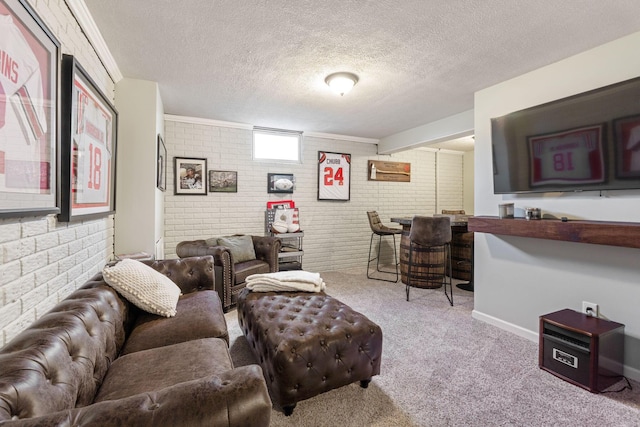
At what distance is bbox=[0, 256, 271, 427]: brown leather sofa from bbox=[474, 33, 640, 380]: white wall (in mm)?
2550

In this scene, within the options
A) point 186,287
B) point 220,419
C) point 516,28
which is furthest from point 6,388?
point 516,28

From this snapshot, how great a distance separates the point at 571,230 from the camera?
209cm

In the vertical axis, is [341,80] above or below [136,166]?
above

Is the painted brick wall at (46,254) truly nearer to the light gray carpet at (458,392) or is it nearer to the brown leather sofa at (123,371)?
the brown leather sofa at (123,371)

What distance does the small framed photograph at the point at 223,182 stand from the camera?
4.20 metres

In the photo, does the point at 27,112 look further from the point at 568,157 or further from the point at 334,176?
the point at 334,176

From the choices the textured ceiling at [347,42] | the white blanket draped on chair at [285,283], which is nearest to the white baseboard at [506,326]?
the white blanket draped on chair at [285,283]

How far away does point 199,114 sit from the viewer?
12.7 ft

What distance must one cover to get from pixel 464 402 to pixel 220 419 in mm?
1605

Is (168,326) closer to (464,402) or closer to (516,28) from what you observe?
(464,402)

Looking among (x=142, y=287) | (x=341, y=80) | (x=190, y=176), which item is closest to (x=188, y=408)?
(x=142, y=287)

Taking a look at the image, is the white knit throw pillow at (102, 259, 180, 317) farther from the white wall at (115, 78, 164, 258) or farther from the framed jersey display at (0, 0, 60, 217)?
the white wall at (115, 78, 164, 258)

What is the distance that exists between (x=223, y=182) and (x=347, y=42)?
9.25ft

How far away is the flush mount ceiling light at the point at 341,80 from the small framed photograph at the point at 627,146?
1.95 metres
